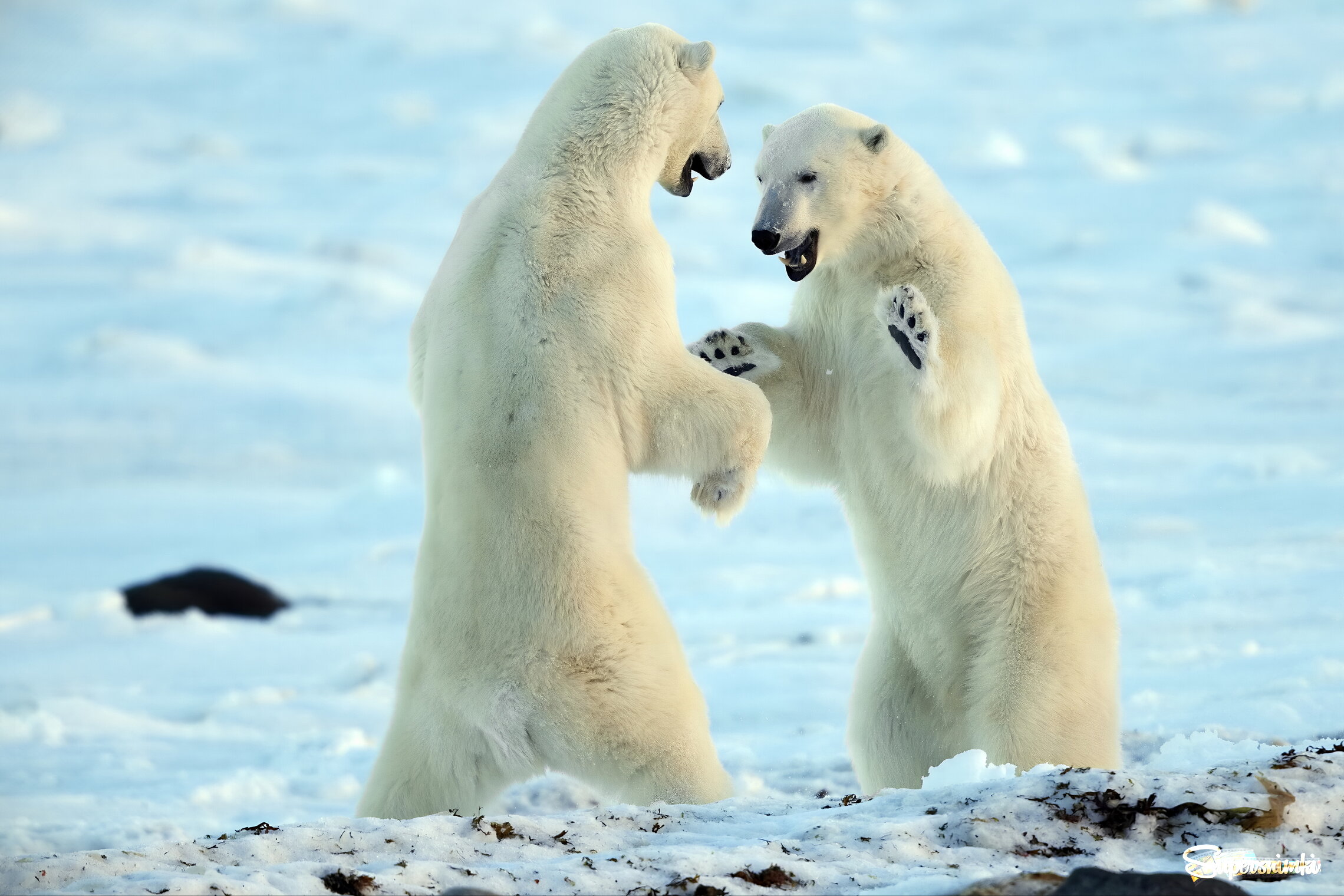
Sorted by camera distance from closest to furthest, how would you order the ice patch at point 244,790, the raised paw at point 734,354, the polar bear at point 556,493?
the polar bear at point 556,493 < the raised paw at point 734,354 < the ice patch at point 244,790

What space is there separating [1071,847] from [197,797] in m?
3.71

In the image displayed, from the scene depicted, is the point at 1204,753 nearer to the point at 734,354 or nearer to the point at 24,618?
the point at 734,354

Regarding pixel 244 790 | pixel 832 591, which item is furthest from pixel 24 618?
pixel 832 591

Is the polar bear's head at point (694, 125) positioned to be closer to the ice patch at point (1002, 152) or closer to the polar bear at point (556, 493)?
the polar bear at point (556, 493)

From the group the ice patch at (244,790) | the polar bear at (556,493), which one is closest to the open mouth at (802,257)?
the polar bear at (556,493)

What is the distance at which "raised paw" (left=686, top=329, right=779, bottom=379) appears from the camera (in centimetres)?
422

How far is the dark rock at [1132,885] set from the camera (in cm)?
214

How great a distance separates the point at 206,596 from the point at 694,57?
6.87 m

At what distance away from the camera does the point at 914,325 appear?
152 inches

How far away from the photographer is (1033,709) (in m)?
3.94

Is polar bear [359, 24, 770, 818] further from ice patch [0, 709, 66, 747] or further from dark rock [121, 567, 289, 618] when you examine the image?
dark rock [121, 567, 289, 618]

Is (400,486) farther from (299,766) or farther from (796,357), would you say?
(796,357)

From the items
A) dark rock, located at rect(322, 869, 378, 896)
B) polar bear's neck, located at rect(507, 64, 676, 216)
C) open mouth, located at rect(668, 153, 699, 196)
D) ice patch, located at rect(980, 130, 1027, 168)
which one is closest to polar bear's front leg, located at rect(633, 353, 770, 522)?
polar bear's neck, located at rect(507, 64, 676, 216)

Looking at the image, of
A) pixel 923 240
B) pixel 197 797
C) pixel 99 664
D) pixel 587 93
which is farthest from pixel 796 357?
pixel 99 664
